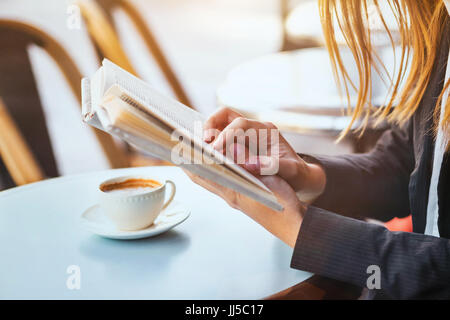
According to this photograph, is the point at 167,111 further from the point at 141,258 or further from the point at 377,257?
the point at 377,257

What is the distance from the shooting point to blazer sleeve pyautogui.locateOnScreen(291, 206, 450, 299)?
0.54 meters

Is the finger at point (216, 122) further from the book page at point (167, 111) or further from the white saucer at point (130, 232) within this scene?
the white saucer at point (130, 232)

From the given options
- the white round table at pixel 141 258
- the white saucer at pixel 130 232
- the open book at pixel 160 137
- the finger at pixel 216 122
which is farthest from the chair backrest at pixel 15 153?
the open book at pixel 160 137

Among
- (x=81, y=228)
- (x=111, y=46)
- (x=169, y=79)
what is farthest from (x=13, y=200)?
(x=169, y=79)

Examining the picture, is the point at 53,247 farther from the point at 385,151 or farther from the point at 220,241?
the point at 385,151

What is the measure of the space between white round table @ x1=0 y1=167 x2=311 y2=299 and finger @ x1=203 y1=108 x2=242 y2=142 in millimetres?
133

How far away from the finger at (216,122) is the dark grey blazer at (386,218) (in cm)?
17

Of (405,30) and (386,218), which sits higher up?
(405,30)

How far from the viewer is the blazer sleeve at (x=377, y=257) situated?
1.78ft

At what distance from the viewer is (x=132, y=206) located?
577mm

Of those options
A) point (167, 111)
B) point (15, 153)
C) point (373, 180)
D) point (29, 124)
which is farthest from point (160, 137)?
point (29, 124)

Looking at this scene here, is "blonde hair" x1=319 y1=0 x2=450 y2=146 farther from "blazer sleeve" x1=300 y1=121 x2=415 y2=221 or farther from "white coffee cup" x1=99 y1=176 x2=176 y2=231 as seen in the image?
"white coffee cup" x1=99 y1=176 x2=176 y2=231

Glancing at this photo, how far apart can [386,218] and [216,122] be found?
16.2 inches

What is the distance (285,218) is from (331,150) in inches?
68.7
